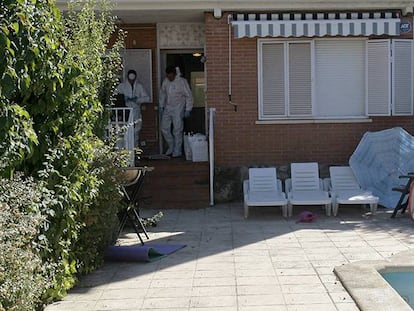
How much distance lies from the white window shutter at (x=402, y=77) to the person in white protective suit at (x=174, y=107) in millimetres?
4456

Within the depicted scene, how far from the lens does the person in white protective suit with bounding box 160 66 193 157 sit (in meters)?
12.8

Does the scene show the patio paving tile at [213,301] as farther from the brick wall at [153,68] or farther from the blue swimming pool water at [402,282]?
the brick wall at [153,68]

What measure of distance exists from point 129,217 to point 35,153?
9.60ft

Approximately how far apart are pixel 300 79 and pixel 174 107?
2.92 m

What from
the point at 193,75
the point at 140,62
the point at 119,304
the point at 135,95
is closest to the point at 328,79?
the point at 193,75

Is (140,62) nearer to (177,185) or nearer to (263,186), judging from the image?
(177,185)

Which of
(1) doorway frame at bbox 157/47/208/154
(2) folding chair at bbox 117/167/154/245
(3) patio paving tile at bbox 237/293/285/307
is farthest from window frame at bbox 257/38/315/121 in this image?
(3) patio paving tile at bbox 237/293/285/307

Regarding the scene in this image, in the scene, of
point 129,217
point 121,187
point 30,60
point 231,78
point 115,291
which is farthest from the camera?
point 231,78

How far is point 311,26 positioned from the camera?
11344 mm

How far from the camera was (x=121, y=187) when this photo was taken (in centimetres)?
732

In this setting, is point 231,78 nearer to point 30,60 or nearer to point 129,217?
point 129,217

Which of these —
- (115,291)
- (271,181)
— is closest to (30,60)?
(115,291)

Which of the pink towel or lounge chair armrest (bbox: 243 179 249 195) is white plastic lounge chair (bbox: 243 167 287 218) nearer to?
lounge chair armrest (bbox: 243 179 249 195)

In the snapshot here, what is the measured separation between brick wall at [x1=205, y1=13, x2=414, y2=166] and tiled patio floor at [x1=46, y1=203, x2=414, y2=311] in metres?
1.84
